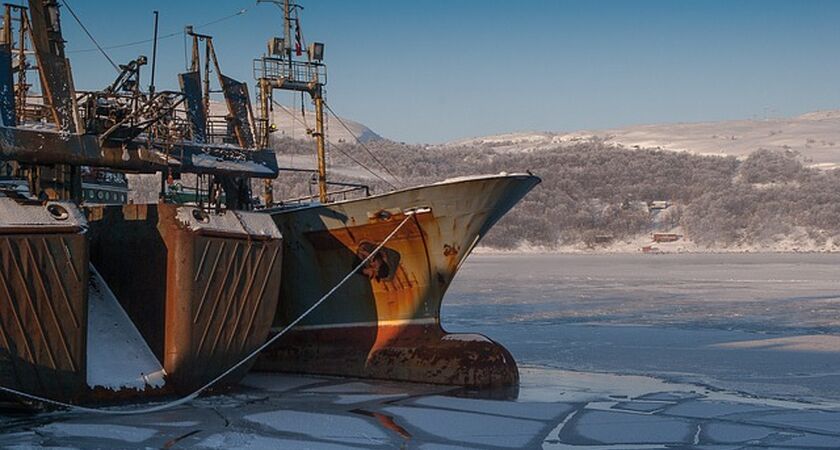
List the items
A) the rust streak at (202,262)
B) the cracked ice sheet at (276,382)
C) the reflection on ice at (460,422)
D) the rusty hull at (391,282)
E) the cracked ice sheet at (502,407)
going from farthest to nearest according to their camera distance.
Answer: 1. the rusty hull at (391,282)
2. the cracked ice sheet at (276,382)
3. the rust streak at (202,262)
4. the cracked ice sheet at (502,407)
5. the reflection on ice at (460,422)

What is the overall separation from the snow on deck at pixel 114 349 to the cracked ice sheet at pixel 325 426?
2021 millimetres

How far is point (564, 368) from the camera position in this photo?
54.3 feet

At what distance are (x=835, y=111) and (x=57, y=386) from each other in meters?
133

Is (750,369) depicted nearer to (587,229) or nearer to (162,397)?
(162,397)

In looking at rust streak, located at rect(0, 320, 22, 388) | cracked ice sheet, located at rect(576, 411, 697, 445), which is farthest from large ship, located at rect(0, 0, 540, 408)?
cracked ice sheet, located at rect(576, 411, 697, 445)

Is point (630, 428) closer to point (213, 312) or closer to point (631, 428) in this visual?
point (631, 428)

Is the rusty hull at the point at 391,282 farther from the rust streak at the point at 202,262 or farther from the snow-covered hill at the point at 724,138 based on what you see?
the snow-covered hill at the point at 724,138

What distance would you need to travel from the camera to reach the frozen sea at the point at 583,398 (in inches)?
432

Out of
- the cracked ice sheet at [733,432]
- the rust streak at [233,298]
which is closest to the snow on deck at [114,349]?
the rust streak at [233,298]

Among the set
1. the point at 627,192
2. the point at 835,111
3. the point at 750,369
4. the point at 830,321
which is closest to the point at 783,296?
the point at 830,321

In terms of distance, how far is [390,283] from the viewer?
16.5 metres

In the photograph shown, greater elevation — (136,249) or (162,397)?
(136,249)

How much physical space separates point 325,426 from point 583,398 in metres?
3.60

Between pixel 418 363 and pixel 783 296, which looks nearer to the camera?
pixel 418 363
